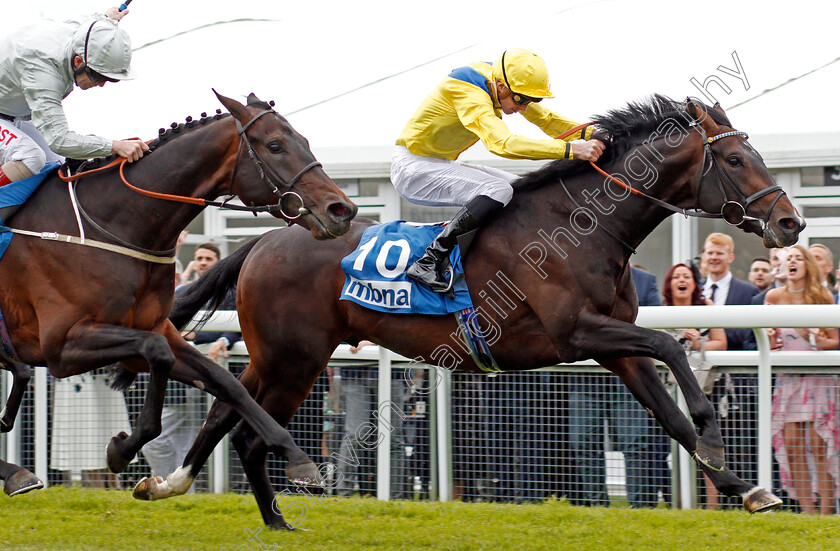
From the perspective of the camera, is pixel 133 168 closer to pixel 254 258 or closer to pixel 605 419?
pixel 254 258

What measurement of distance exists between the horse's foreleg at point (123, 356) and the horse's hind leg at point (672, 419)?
1.94 m

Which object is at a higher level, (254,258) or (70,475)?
(254,258)

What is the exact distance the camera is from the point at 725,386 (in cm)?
572

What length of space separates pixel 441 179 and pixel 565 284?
34.7 inches

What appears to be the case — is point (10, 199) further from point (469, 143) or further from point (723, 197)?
point (723, 197)

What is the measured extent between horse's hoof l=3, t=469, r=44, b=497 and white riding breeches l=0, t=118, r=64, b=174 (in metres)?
1.36

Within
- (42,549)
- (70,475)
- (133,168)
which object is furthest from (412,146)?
(70,475)

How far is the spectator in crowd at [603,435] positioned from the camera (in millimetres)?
5816

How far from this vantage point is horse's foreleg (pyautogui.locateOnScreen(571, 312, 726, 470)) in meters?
4.32

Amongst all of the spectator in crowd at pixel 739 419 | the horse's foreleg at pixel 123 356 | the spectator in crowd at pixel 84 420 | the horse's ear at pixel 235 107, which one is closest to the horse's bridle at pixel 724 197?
the spectator in crowd at pixel 739 419

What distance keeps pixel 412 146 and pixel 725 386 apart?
84.6 inches

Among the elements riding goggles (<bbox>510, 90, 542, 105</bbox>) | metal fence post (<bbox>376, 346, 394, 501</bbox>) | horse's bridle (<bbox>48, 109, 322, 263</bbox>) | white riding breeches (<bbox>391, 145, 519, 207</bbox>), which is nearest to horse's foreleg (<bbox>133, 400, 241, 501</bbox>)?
horse's bridle (<bbox>48, 109, 322, 263</bbox>)

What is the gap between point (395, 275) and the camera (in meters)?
5.04

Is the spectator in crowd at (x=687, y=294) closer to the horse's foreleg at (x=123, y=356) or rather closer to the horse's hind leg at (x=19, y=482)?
the horse's foreleg at (x=123, y=356)
